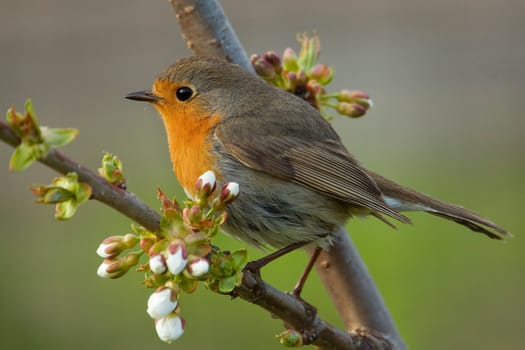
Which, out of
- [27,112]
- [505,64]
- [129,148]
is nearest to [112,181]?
[27,112]

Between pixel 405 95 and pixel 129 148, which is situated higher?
pixel 405 95

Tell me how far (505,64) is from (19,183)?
6.64 metres

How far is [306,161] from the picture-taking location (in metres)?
3.62

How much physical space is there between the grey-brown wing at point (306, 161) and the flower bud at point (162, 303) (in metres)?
1.31

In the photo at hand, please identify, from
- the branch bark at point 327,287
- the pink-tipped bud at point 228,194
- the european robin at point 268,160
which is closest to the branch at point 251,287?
the branch bark at point 327,287

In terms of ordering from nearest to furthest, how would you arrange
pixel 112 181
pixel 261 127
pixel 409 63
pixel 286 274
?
pixel 112 181, pixel 261 127, pixel 286 274, pixel 409 63

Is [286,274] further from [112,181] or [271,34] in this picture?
[271,34]

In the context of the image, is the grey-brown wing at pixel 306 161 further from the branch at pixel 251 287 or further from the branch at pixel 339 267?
the branch at pixel 251 287

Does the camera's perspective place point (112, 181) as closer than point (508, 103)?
Yes

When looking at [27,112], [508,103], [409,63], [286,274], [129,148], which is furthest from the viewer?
[409,63]

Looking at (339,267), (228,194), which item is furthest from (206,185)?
(339,267)

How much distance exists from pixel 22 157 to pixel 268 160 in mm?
1813

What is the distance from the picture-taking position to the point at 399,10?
41.5 ft

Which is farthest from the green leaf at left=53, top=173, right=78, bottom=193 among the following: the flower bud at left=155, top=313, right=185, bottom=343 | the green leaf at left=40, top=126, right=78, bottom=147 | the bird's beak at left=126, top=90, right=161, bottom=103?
the bird's beak at left=126, top=90, right=161, bottom=103
